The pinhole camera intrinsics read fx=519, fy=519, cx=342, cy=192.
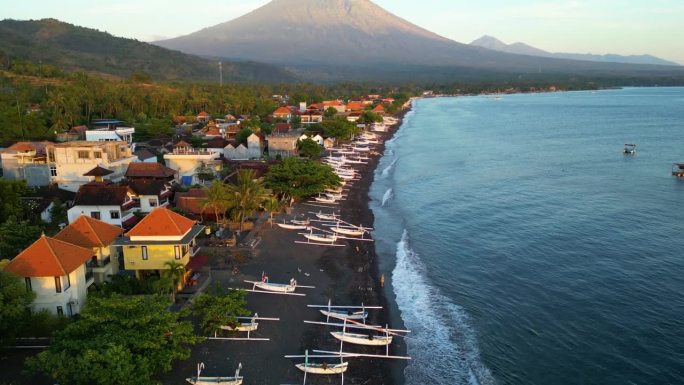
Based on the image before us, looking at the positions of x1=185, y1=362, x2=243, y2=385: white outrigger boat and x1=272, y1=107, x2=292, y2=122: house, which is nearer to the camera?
x1=185, y1=362, x2=243, y2=385: white outrigger boat

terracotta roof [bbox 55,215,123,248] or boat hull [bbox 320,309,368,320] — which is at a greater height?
terracotta roof [bbox 55,215,123,248]

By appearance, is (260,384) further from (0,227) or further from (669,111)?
(669,111)

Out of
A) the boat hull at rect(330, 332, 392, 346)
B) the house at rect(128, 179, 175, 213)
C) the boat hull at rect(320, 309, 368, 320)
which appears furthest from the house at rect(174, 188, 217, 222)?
the boat hull at rect(330, 332, 392, 346)

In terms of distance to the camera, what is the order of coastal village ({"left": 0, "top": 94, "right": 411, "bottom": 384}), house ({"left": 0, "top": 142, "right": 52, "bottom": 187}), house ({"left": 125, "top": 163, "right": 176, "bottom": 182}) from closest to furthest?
coastal village ({"left": 0, "top": 94, "right": 411, "bottom": 384})
house ({"left": 125, "top": 163, "right": 176, "bottom": 182})
house ({"left": 0, "top": 142, "right": 52, "bottom": 187})

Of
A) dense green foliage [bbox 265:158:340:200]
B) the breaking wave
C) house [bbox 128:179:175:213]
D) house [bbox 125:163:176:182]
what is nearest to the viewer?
the breaking wave

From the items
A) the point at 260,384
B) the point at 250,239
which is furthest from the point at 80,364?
the point at 250,239

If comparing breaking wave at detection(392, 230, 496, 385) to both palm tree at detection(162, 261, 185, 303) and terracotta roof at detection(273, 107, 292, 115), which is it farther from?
terracotta roof at detection(273, 107, 292, 115)

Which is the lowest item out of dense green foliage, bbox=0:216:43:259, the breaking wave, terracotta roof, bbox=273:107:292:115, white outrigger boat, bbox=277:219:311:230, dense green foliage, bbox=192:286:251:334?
the breaking wave

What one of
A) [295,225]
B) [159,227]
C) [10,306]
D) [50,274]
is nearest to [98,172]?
[295,225]
